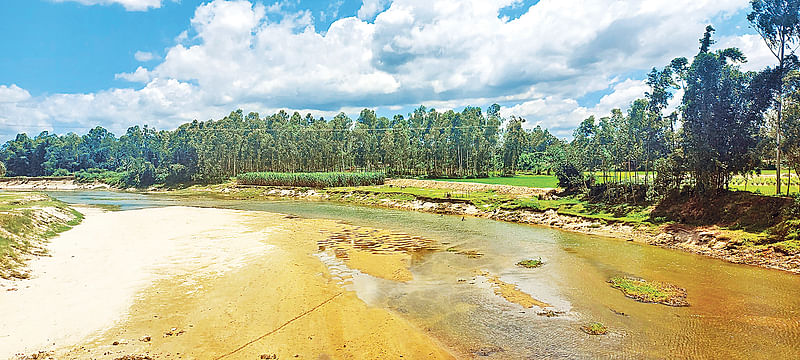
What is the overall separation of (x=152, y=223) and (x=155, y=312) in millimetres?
25317

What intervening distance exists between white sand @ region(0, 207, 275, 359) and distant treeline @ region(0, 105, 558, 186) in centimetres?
7782

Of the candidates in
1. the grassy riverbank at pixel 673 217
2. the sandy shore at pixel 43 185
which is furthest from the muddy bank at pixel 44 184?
the grassy riverbank at pixel 673 217

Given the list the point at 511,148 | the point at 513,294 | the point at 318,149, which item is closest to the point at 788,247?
the point at 513,294

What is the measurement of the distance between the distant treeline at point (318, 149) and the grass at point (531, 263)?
80.7 m

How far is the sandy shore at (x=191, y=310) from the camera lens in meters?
11.7

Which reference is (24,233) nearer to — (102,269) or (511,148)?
(102,269)

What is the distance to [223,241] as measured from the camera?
2822 cm

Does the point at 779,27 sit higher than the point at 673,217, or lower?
higher

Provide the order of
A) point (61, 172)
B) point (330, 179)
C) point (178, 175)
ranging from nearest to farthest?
point (330, 179)
point (178, 175)
point (61, 172)

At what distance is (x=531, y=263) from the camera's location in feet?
76.3

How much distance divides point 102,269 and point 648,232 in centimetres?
3405

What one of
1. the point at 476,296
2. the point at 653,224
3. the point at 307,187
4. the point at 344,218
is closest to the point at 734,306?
the point at 476,296

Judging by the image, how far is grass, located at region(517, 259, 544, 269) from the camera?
22.8 meters

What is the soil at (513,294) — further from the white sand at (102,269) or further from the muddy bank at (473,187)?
the muddy bank at (473,187)
